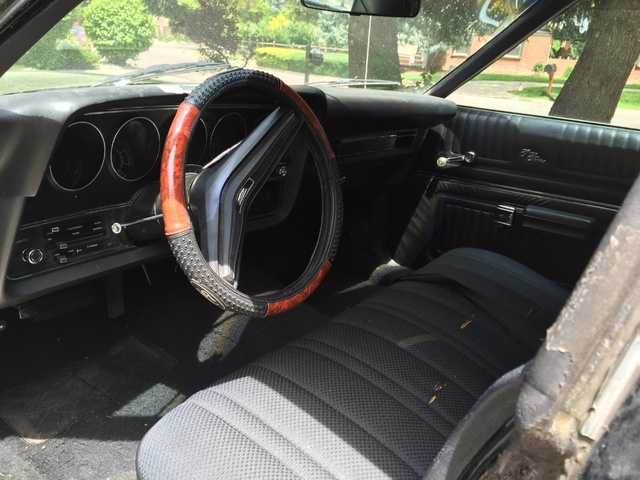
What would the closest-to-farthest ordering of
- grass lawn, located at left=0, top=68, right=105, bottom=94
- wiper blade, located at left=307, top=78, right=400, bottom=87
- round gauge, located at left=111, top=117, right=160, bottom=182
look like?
grass lawn, located at left=0, top=68, right=105, bottom=94 < round gauge, located at left=111, top=117, right=160, bottom=182 < wiper blade, located at left=307, top=78, right=400, bottom=87

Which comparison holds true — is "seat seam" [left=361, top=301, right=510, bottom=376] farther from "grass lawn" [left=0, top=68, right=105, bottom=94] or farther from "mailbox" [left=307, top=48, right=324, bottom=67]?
"mailbox" [left=307, top=48, right=324, bottom=67]

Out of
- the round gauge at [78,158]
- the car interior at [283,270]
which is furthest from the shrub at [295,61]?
the round gauge at [78,158]

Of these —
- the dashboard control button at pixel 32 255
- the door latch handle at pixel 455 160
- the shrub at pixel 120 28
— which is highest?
the shrub at pixel 120 28

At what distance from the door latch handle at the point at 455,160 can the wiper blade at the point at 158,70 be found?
39.6 inches

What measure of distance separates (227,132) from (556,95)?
139 centimetres

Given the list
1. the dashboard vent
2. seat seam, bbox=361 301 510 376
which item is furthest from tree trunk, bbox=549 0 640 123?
seat seam, bbox=361 301 510 376

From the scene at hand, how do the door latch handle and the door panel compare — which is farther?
the door latch handle

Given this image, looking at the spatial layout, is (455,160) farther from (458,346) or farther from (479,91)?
(458,346)

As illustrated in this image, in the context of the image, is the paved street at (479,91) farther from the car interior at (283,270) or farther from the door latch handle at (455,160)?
the door latch handle at (455,160)

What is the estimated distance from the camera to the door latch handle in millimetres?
2451

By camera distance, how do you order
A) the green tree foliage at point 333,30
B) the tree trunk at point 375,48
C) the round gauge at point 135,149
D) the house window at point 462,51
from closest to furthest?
the round gauge at point 135,149, the house window at point 462,51, the tree trunk at point 375,48, the green tree foliage at point 333,30

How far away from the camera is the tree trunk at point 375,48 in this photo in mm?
2689

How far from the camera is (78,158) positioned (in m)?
1.55

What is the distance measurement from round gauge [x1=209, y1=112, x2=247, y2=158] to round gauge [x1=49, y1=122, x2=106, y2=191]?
0.34 m
